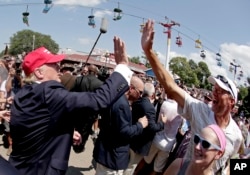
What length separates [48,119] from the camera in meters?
2.15

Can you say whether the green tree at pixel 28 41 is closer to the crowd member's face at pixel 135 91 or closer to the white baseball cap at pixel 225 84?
the crowd member's face at pixel 135 91

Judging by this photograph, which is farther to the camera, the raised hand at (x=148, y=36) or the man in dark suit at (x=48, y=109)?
the raised hand at (x=148, y=36)

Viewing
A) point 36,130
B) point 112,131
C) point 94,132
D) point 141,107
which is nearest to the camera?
point 36,130

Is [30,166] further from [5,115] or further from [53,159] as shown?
[5,115]

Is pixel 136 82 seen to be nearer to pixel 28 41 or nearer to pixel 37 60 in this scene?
pixel 37 60

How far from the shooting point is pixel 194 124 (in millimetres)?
2752

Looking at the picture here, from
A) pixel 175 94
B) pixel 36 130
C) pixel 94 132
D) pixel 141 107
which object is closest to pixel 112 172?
pixel 141 107

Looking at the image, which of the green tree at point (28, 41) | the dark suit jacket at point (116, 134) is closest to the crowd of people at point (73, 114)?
the dark suit jacket at point (116, 134)

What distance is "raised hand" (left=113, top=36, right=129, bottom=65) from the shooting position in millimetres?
2217

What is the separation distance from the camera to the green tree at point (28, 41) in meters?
101

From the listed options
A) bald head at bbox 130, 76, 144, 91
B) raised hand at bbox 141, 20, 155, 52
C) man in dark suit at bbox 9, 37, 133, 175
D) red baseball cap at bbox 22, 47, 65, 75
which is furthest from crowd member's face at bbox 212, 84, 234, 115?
bald head at bbox 130, 76, 144, 91

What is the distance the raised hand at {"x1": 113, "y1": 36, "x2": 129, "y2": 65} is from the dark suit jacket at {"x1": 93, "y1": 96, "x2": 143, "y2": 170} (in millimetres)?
1348

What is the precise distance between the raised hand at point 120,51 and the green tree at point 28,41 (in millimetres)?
100675

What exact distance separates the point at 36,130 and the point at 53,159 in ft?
0.86
